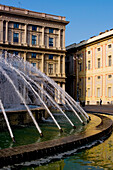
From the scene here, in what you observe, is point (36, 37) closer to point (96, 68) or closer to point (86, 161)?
point (96, 68)

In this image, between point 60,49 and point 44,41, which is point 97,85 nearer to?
point 60,49

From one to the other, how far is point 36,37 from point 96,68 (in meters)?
13.8

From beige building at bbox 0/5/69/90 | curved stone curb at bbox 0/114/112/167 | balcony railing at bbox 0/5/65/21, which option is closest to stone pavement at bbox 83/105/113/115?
curved stone curb at bbox 0/114/112/167

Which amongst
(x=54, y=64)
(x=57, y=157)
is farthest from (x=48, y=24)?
(x=57, y=157)

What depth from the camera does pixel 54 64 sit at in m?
41.8

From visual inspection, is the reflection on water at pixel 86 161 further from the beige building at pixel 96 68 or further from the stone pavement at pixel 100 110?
the beige building at pixel 96 68

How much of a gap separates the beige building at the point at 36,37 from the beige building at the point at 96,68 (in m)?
4.98

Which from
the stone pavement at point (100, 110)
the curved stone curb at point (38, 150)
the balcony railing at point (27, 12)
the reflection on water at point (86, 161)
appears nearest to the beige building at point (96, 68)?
the balcony railing at point (27, 12)

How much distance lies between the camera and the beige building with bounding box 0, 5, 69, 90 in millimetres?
37625

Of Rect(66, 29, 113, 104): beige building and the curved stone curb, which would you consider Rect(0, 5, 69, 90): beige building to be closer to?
Rect(66, 29, 113, 104): beige building

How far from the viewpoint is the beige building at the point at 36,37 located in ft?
123

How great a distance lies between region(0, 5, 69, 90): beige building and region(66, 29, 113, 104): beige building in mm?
4976

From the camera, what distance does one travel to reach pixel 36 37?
40500 mm

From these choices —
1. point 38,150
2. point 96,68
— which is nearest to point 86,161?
point 38,150
